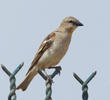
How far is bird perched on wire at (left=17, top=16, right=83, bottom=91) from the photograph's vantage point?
655 centimetres

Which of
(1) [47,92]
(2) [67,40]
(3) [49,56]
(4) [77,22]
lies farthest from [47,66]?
(1) [47,92]

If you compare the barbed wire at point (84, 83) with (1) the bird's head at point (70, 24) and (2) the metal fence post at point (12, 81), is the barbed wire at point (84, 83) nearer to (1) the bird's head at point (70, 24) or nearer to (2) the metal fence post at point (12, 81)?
(2) the metal fence post at point (12, 81)

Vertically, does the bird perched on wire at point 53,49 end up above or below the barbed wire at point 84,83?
below

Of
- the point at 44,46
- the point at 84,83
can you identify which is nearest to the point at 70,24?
the point at 44,46

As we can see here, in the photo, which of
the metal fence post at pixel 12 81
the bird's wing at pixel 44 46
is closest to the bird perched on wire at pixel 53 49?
the bird's wing at pixel 44 46

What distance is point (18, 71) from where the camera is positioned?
294cm

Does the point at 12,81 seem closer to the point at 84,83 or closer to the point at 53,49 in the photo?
the point at 84,83

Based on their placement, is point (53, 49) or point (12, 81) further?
point (53, 49)

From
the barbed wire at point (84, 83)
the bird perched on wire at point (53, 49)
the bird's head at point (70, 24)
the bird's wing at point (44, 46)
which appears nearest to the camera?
the barbed wire at point (84, 83)

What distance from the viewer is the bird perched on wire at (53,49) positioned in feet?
21.5

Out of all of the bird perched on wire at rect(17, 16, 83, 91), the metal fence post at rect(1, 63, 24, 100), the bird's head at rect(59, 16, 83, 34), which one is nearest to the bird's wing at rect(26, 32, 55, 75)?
the bird perched on wire at rect(17, 16, 83, 91)

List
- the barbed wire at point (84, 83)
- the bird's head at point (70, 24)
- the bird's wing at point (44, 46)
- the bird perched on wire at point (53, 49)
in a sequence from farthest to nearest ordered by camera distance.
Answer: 1. the bird's head at point (70, 24)
2. the bird's wing at point (44, 46)
3. the bird perched on wire at point (53, 49)
4. the barbed wire at point (84, 83)

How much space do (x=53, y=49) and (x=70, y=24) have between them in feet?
2.74

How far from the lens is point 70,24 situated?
729 centimetres
